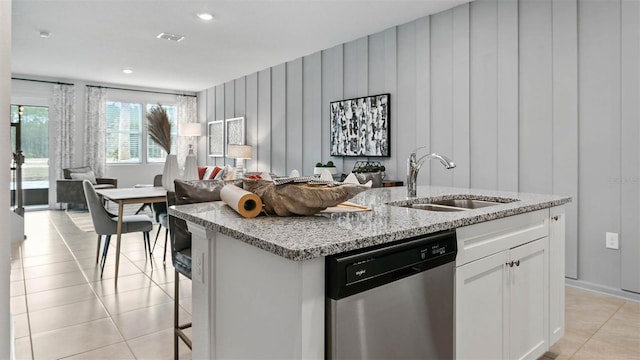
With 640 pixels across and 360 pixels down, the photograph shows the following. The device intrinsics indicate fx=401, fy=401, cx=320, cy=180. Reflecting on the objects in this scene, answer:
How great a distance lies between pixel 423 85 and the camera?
431cm

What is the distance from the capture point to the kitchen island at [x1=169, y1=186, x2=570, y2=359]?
1053 millimetres

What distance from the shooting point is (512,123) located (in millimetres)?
3607

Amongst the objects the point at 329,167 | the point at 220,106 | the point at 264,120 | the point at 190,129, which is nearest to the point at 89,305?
the point at 329,167

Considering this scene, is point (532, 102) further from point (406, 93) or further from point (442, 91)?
point (406, 93)

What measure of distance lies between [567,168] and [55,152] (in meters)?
8.55

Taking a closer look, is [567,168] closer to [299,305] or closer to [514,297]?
[514,297]

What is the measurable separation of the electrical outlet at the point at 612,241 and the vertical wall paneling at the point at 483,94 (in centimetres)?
97

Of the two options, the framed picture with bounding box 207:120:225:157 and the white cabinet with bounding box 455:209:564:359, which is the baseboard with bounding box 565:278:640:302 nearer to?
the white cabinet with bounding box 455:209:564:359

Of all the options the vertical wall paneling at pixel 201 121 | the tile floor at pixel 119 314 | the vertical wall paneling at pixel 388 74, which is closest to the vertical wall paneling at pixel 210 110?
the vertical wall paneling at pixel 201 121

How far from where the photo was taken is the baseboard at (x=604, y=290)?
117 inches

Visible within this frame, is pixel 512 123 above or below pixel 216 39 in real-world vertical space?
below

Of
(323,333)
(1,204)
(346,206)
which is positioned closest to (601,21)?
(346,206)

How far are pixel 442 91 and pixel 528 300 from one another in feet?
9.01

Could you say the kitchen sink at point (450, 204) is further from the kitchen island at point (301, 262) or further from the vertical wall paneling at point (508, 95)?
the vertical wall paneling at point (508, 95)
